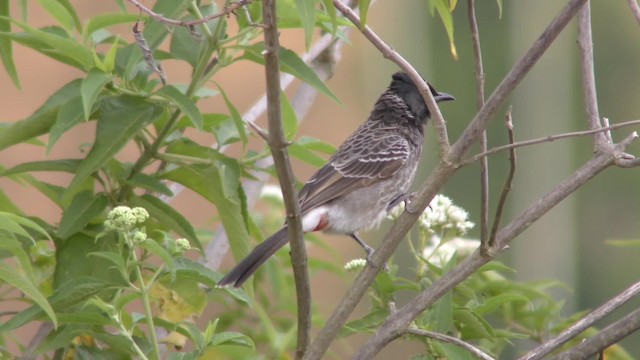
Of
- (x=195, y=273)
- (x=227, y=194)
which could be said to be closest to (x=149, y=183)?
(x=227, y=194)

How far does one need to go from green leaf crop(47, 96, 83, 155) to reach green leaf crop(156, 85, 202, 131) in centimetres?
17

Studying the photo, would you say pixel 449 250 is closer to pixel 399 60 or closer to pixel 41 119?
pixel 399 60

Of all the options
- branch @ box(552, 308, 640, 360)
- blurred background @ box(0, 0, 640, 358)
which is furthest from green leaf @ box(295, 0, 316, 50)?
blurred background @ box(0, 0, 640, 358)

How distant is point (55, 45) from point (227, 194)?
481 millimetres

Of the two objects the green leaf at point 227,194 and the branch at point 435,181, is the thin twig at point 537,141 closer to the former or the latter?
the branch at point 435,181

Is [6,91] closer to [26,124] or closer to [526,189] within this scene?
[26,124]

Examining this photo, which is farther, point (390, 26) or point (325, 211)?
point (390, 26)

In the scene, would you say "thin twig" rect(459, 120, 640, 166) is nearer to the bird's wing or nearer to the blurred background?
the bird's wing

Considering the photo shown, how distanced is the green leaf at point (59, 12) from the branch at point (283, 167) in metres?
0.67

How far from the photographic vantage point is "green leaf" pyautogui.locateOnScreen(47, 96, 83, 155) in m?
1.98

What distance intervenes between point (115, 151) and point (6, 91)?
2463 mm

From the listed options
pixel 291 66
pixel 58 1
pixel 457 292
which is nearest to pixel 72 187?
pixel 58 1

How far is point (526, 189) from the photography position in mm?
5445

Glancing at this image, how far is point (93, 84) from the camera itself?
1969 millimetres
